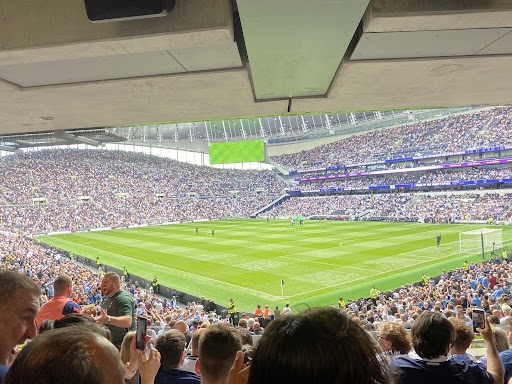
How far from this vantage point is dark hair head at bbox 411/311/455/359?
2705mm

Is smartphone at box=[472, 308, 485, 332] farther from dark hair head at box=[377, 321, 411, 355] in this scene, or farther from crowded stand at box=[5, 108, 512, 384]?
dark hair head at box=[377, 321, 411, 355]

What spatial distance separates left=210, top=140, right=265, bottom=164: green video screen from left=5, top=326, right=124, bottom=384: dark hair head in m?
70.1

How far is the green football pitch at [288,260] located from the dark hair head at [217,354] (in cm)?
1598

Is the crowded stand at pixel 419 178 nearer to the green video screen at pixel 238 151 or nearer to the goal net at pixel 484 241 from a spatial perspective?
the green video screen at pixel 238 151

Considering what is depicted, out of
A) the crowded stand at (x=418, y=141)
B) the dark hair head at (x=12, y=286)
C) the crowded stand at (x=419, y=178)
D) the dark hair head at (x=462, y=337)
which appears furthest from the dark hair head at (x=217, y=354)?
the crowded stand at (x=418, y=141)

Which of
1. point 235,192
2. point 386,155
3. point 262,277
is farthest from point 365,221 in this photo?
point 235,192

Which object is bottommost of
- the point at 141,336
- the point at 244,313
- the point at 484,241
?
the point at 244,313

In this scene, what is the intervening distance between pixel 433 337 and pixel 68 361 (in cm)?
241

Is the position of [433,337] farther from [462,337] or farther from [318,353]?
[318,353]

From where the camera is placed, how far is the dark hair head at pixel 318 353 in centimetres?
97

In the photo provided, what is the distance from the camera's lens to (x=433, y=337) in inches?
107

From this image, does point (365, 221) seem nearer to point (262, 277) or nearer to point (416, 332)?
point (262, 277)

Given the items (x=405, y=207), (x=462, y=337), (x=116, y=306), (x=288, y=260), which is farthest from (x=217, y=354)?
(x=405, y=207)

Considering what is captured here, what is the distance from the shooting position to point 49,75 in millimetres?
3594
